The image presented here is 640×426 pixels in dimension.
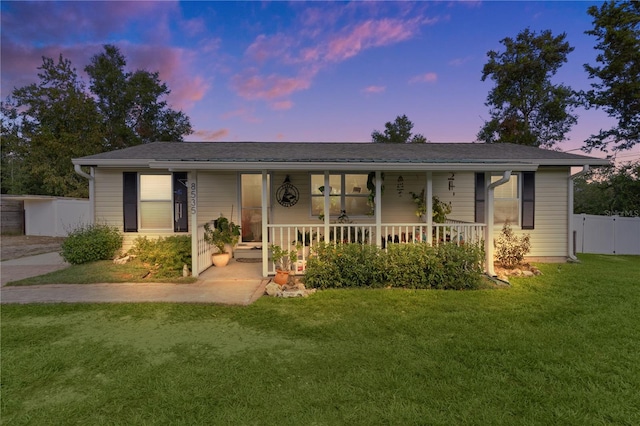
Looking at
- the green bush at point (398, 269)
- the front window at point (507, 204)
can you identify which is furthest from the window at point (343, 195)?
the front window at point (507, 204)

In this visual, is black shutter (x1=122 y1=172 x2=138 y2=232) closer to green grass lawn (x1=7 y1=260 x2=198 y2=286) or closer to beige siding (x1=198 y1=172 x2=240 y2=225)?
green grass lawn (x1=7 y1=260 x2=198 y2=286)

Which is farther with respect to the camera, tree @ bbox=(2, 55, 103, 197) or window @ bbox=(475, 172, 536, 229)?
tree @ bbox=(2, 55, 103, 197)

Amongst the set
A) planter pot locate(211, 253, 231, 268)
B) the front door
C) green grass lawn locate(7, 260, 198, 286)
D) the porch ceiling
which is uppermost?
the porch ceiling

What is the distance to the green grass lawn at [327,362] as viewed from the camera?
2297mm

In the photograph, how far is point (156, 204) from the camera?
8.07 m

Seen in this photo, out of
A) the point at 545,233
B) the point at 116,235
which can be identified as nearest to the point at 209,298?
the point at 116,235

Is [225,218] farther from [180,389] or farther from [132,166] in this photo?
[180,389]

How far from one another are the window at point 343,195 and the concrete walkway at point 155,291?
99.1 inches

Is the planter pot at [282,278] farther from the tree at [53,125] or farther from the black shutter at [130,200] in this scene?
the tree at [53,125]

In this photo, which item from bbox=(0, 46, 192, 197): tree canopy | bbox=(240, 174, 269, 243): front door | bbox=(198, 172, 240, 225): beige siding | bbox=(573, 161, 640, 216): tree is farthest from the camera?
bbox=(0, 46, 192, 197): tree canopy

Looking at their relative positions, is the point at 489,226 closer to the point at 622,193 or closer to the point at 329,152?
the point at 329,152

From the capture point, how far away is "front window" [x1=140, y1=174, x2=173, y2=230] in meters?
8.03

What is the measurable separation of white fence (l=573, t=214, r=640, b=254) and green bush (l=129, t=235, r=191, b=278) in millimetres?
12363

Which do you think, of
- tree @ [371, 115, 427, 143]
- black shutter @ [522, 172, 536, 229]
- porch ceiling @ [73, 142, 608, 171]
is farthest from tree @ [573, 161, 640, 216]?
tree @ [371, 115, 427, 143]
